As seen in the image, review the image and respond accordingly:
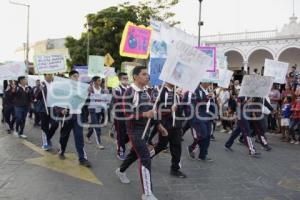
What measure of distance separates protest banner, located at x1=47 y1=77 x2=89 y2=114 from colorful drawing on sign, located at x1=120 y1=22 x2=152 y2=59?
3307mm

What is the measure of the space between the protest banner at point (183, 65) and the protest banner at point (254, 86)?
3.28 m

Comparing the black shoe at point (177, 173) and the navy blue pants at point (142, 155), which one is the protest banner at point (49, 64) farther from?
the navy blue pants at point (142, 155)

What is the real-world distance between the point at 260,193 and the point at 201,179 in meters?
1.06

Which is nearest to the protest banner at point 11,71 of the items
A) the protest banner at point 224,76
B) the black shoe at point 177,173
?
the protest banner at point 224,76

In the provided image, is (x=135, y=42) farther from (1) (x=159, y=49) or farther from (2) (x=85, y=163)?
(2) (x=85, y=163)

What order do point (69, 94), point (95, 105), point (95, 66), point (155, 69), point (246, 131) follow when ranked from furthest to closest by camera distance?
point (95, 66) → point (155, 69) → point (95, 105) → point (246, 131) → point (69, 94)

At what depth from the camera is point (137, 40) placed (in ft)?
35.7

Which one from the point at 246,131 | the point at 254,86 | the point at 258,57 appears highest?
the point at 258,57

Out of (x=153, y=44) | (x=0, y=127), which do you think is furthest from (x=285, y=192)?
(x=0, y=127)

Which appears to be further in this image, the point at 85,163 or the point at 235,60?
the point at 235,60

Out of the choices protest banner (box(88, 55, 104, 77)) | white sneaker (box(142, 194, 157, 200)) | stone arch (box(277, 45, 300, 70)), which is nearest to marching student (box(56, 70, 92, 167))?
white sneaker (box(142, 194, 157, 200))

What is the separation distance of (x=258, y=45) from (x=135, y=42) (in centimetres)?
1725

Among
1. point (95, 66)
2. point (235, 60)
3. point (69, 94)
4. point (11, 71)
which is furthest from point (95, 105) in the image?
point (235, 60)

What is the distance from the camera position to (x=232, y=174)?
682 cm
